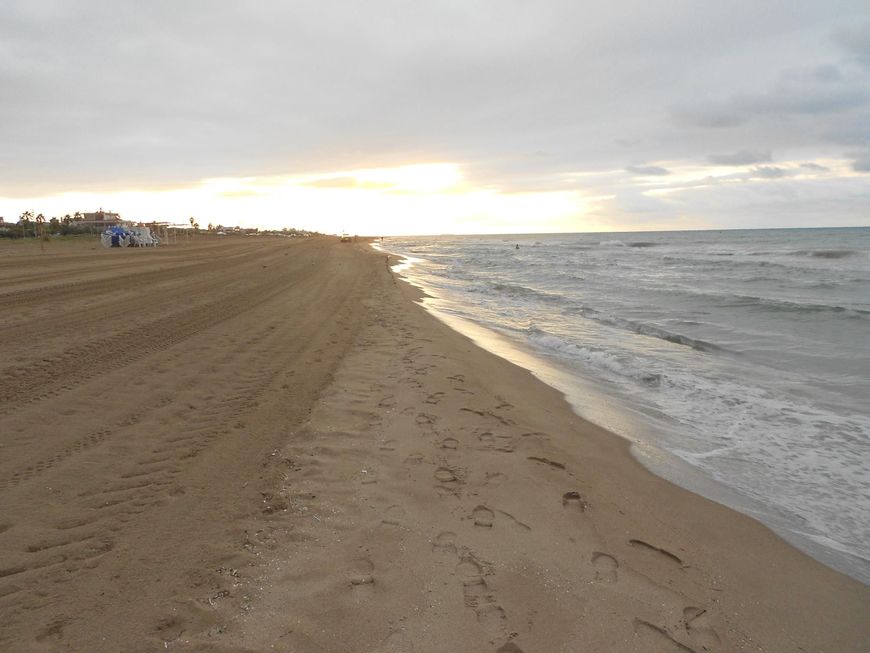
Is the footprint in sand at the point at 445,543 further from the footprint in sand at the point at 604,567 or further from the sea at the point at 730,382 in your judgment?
the sea at the point at 730,382

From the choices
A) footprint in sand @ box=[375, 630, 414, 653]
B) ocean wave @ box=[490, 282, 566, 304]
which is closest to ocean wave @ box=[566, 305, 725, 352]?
ocean wave @ box=[490, 282, 566, 304]

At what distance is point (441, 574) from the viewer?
2742 millimetres

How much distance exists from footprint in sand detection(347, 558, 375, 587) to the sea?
3029mm

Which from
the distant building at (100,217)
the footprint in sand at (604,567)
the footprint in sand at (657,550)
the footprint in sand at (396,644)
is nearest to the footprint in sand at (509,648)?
the footprint in sand at (396,644)

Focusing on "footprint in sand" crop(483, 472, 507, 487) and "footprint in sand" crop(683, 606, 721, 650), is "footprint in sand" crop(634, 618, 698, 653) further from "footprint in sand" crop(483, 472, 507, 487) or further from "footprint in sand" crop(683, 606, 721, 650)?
"footprint in sand" crop(483, 472, 507, 487)

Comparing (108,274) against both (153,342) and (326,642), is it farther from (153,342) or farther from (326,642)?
(326,642)

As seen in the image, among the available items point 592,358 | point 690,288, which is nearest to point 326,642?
point 592,358

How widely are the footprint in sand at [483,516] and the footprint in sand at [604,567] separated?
70 cm

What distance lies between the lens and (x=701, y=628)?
2.51 m

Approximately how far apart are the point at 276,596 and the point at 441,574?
0.91 meters

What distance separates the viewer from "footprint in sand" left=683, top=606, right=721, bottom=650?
7.95 ft

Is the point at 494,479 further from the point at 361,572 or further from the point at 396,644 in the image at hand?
the point at 396,644

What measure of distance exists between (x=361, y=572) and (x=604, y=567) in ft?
4.84

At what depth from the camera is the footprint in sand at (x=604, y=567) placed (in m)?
2.81
